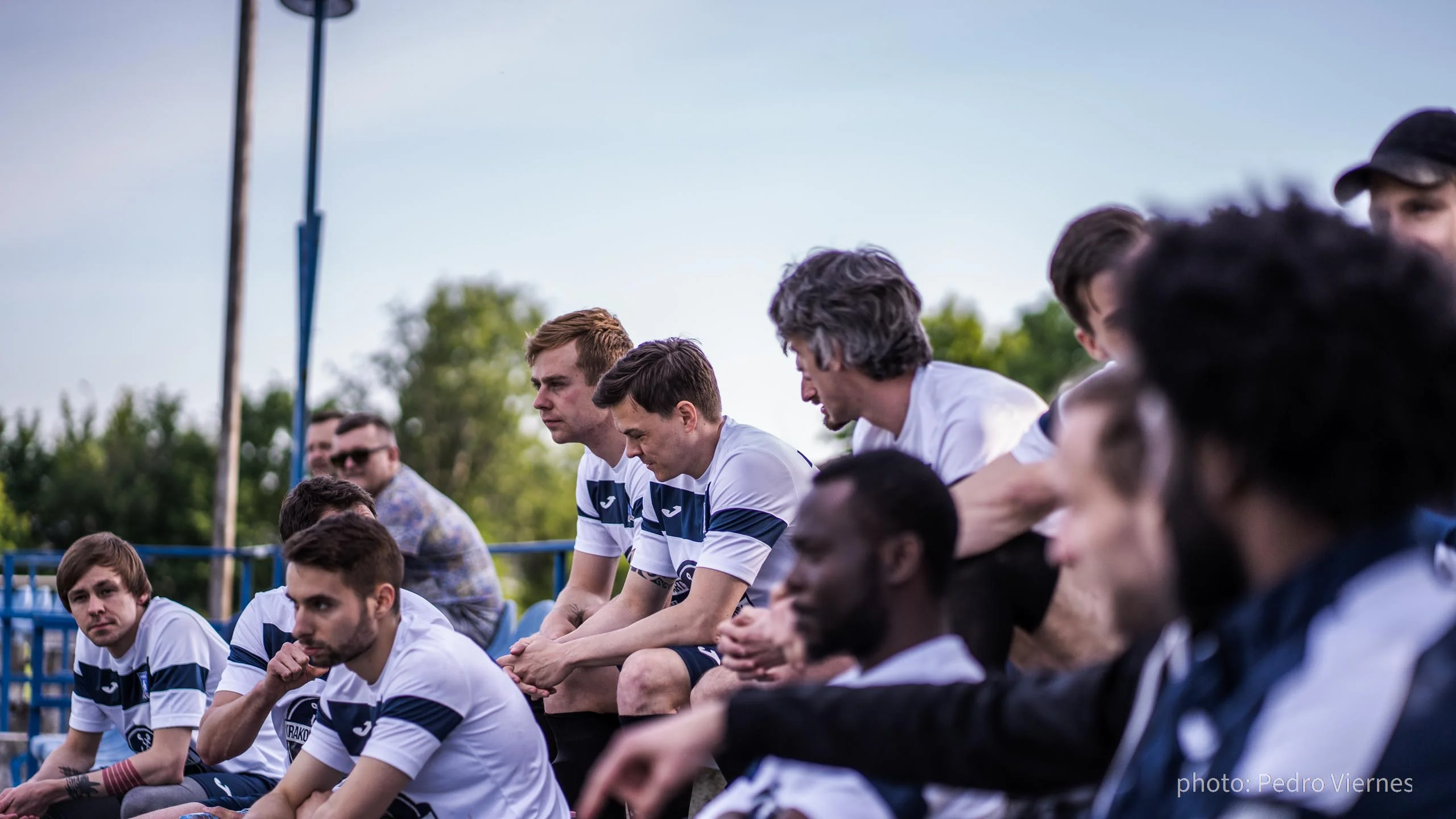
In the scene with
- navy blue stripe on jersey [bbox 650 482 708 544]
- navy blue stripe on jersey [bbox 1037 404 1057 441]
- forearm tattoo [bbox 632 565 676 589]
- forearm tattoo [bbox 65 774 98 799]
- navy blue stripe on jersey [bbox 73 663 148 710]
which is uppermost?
navy blue stripe on jersey [bbox 1037 404 1057 441]

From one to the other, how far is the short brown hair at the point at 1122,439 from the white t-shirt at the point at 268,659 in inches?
132

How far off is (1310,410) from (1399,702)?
0.23m

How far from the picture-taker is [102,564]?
464 centimetres

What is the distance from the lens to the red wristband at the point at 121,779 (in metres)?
4.25

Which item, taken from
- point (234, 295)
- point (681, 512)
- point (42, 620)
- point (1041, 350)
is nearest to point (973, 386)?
point (681, 512)

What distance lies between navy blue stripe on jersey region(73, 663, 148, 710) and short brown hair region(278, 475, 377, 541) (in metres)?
0.92

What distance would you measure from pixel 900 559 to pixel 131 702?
12.7 ft

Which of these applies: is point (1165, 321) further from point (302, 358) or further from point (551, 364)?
point (302, 358)

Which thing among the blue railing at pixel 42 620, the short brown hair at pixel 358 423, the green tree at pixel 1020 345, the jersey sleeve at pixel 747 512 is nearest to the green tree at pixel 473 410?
the green tree at pixel 1020 345

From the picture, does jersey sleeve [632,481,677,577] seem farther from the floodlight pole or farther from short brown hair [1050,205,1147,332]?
the floodlight pole

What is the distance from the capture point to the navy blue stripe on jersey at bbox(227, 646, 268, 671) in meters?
4.15

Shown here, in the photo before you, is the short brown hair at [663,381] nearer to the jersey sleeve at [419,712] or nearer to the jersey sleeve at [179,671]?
the jersey sleeve at [419,712]

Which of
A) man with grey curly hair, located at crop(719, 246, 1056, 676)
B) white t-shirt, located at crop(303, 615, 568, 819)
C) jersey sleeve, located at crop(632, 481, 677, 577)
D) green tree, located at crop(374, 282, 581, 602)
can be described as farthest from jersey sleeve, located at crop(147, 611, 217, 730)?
green tree, located at crop(374, 282, 581, 602)

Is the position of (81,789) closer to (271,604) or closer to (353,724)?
(271,604)
